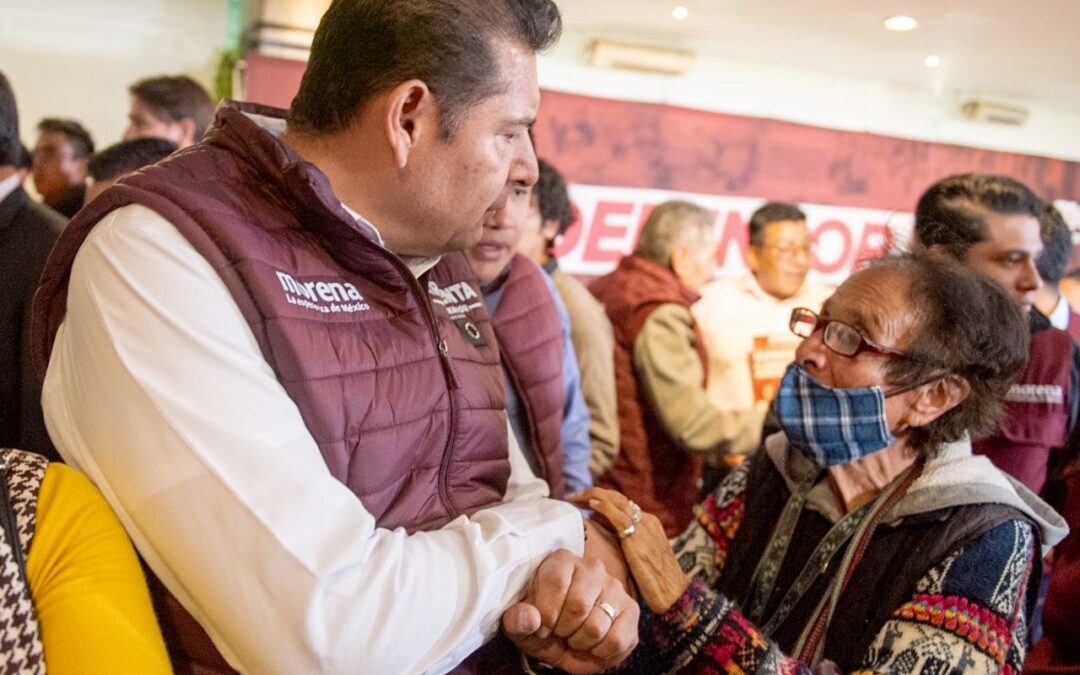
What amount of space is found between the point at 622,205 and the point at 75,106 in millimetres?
3757

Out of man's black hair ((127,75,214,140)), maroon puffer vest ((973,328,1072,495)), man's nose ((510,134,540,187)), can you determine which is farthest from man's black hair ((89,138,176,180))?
maroon puffer vest ((973,328,1072,495))

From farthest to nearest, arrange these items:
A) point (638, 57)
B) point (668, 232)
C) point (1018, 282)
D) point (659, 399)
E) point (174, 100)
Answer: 1. point (638, 57)
2. point (174, 100)
3. point (668, 232)
4. point (659, 399)
5. point (1018, 282)

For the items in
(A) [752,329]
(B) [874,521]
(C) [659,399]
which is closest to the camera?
(B) [874,521]

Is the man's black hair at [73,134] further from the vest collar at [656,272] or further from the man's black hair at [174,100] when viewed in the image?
the vest collar at [656,272]

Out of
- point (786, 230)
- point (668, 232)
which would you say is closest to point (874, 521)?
point (668, 232)

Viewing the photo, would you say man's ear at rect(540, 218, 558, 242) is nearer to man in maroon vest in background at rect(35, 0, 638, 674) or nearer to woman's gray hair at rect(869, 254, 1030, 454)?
woman's gray hair at rect(869, 254, 1030, 454)

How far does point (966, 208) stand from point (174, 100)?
3.12 m

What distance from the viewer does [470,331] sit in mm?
1642

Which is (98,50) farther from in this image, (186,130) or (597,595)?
(597,595)

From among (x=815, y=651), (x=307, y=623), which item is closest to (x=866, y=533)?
(x=815, y=651)

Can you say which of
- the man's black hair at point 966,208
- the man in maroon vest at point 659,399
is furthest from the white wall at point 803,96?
the man's black hair at point 966,208

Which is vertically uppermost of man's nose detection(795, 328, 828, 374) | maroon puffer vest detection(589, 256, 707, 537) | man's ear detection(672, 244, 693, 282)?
man's ear detection(672, 244, 693, 282)

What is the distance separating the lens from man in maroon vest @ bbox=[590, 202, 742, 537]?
3.25 meters

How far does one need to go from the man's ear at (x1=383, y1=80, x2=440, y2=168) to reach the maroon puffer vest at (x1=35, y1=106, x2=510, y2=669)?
0.13 meters
